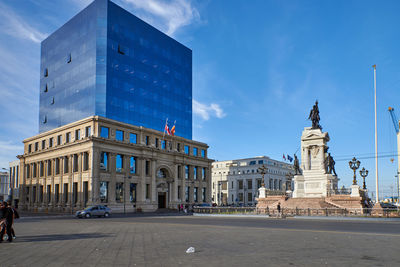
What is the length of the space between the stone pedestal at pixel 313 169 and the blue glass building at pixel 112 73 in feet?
126

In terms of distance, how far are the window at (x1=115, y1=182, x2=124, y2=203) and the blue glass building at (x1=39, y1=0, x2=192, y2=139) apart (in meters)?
13.5

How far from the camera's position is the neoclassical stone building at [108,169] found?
2505 inches

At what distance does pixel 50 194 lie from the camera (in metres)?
73.1

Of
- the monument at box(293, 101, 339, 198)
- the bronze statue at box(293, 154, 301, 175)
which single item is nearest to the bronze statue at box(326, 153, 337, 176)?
the monument at box(293, 101, 339, 198)

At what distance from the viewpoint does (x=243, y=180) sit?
134m

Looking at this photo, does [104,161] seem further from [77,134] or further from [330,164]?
[330,164]

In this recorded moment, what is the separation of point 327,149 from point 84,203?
135 ft

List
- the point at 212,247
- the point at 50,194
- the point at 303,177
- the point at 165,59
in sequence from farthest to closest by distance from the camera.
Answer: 1. the point at 165,59
2. the point at 50,194
3. the point at 303,177
4. the point at 212,247

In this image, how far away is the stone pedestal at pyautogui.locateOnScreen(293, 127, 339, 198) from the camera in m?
47.8

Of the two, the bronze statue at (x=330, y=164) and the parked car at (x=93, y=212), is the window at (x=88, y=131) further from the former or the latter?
the bronze statue at (x=330, y=164)

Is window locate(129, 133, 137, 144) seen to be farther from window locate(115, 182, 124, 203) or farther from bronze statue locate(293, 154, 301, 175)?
bronze statue locate(293, 154, 301, 175)

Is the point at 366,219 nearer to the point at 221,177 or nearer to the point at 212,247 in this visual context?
the point at 212,247

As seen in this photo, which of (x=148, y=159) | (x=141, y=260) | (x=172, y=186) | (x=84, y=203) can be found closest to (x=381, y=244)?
(x=141, y=260)

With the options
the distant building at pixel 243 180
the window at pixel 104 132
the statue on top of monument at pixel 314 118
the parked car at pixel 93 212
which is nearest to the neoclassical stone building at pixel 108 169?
the window at pixel 104 132
